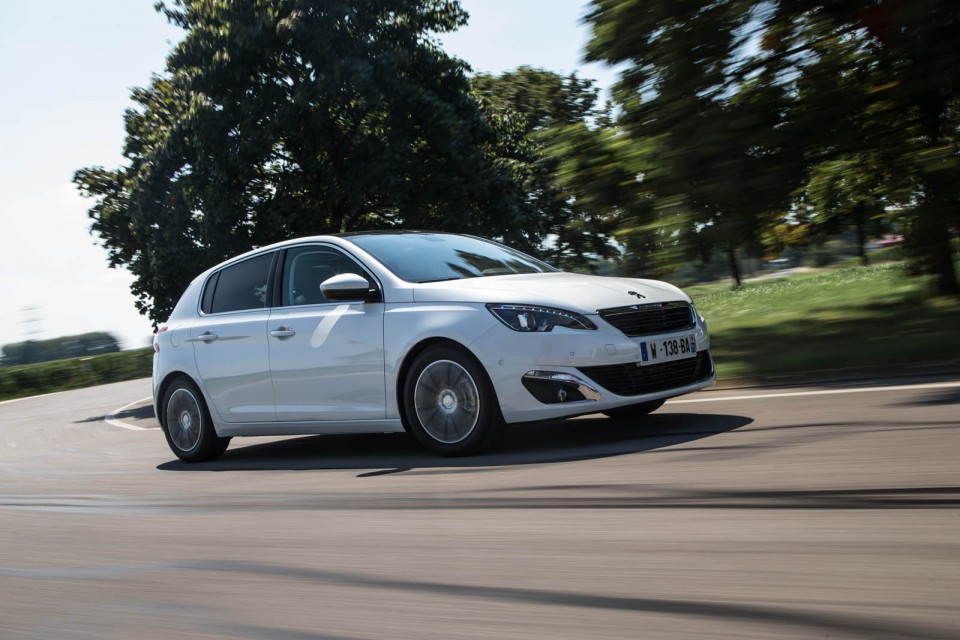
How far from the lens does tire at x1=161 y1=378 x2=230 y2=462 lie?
832 cm

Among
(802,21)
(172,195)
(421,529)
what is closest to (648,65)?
(802,21)

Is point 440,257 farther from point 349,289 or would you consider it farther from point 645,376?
point 645,376

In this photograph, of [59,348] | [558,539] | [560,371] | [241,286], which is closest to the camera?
[558,539]

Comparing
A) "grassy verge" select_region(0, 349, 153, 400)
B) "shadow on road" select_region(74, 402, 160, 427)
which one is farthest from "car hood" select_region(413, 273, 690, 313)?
"grassy verge" select_region(0, 349, 153, 400)

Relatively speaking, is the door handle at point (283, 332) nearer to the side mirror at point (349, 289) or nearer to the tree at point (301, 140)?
the side mirror at point (349, 289)

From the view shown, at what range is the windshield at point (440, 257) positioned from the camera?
23.0 feet

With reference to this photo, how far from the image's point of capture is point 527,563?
146 inches

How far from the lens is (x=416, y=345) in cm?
656

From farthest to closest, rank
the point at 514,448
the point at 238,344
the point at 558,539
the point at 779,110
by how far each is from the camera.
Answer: the point at 779,110 → the point at 238,344 → the point at 514,448 → the point at 558,539

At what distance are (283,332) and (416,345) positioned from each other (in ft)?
4.51

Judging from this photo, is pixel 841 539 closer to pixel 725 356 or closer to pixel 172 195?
pixel 725 356

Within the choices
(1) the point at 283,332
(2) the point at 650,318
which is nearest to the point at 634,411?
(2) the point at 650,318

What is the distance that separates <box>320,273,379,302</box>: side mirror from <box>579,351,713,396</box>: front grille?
1599mm

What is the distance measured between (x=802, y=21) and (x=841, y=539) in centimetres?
887
